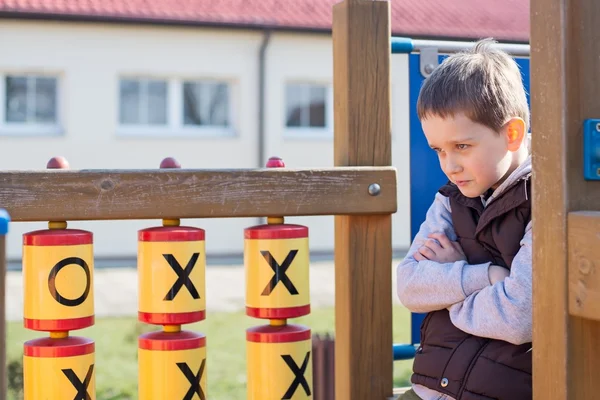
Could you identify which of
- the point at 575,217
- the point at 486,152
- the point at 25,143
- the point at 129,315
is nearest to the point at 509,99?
the point at 486,152

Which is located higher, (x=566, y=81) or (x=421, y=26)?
(x=421, y=26)

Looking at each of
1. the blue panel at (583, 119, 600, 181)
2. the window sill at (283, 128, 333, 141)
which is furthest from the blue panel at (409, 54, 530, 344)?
the window sill at (283, 128, 333, 141)

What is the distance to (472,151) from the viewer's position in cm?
202

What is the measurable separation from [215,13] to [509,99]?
12275 millimetres

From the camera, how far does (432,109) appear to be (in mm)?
2057

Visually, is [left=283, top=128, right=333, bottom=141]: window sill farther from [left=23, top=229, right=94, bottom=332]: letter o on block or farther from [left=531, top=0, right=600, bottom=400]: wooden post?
[left=531, top=0, right=600, bottom=400]: wooden post

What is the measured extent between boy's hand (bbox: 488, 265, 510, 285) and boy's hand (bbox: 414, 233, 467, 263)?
0.44 ft

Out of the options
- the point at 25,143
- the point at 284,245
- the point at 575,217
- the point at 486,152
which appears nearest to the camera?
the point at 575,217

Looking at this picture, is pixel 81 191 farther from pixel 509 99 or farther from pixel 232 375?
pixel 232 375

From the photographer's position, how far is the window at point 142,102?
1381cm

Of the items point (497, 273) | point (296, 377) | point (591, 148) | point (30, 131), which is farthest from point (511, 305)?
point (30, 131)

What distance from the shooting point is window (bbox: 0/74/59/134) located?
13.4m

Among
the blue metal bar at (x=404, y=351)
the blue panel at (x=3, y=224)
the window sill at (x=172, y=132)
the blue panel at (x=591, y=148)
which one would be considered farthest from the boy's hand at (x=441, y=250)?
the window sill at (x=172, y=132)

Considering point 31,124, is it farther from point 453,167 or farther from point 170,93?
point 453,167
